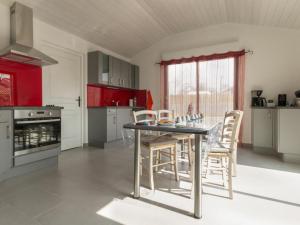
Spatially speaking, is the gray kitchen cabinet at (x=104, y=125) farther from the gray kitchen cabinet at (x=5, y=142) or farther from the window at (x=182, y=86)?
the gray kitchen cabinet at (x=5, y=142)

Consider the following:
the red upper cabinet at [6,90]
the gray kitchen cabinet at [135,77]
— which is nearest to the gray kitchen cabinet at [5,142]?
the red upper cabinet at [6,90]

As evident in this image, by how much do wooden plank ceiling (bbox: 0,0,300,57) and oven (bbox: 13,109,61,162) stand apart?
5.96 ft

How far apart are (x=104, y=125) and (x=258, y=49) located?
388 cm

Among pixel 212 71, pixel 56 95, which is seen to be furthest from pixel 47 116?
pixel 212 71

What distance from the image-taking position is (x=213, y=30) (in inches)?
182

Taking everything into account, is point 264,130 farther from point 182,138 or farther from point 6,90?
point 6,90

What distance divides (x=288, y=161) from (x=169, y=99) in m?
2.98

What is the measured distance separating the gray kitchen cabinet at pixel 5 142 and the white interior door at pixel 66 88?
1.28 m

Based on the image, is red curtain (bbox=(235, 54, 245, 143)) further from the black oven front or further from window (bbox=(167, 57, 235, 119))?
the black oven front

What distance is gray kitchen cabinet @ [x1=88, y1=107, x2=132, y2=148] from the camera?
4102 mm

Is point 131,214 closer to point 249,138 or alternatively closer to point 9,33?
point 9,33

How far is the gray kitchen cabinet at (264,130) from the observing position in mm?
3705

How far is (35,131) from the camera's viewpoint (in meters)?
2.61

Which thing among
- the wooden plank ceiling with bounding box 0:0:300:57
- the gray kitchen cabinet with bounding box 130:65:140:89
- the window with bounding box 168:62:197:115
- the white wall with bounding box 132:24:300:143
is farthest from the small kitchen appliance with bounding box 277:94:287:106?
the gray kitchen cabinet with bounding box 130:65:140:89
